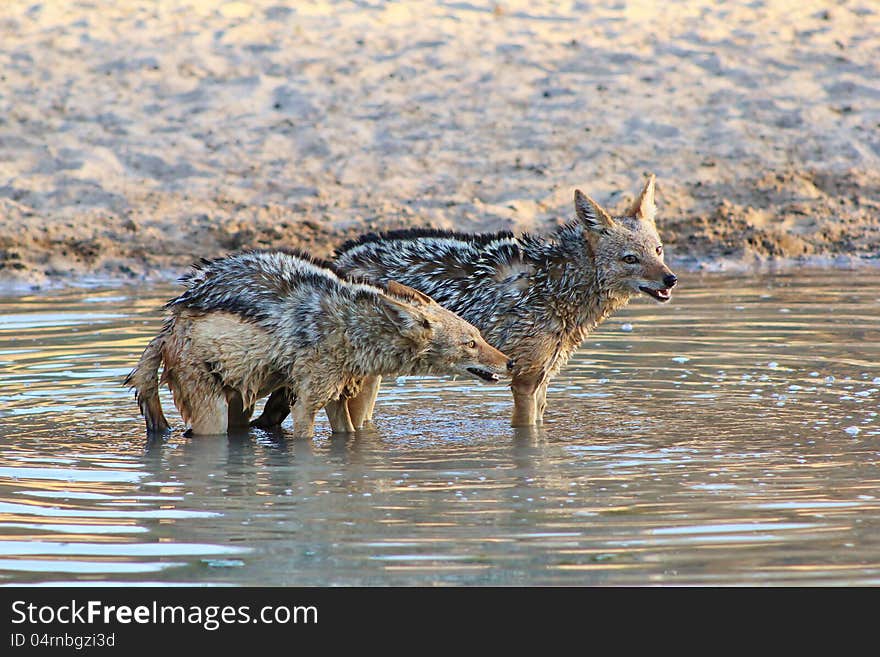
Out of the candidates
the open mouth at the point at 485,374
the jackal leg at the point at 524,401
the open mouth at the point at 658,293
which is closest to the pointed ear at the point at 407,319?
the open mouth at the point at 485,374

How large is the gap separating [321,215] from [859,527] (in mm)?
12518

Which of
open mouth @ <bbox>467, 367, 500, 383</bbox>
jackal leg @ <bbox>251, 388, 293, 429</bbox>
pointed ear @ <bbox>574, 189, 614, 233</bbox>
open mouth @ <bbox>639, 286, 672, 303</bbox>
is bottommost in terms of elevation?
jackal leg @ <bbox>251, 388, 293, 429</bbox>

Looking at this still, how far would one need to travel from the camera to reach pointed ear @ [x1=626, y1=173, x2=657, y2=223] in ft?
33.3

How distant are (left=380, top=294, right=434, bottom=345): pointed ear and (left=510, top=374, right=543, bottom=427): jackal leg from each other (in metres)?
0.83

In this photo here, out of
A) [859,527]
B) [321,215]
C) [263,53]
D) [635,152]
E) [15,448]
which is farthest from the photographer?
[263,53]

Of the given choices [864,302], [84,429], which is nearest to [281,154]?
[864,302]

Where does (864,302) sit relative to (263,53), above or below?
below

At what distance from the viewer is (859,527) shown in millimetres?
6832

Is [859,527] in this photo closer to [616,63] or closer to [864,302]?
[864,302]

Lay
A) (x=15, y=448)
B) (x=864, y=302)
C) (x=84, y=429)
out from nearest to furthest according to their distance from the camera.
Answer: (x=15, y=448) < (x=84, y=429) < (x=864, y=302)

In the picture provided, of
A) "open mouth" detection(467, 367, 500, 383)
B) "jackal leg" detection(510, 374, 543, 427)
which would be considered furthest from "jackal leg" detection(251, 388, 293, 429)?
"jackal leg" detection(510, 374, 543, 427)

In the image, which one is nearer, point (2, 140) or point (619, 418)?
point (619, 418)

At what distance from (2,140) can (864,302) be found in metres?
11.3

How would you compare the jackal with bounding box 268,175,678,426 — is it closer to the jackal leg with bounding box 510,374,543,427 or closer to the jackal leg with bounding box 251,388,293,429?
the jackal leg with bounding box 510,374,543,427
